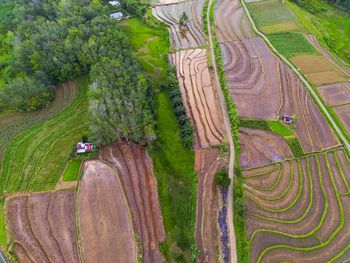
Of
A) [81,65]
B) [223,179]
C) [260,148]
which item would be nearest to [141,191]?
[223,179]

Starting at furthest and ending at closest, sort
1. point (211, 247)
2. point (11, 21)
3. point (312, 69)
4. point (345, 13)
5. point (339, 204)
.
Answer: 1. point (345, 13)
2. point (11, 21)
3. point (312, 69)
4. point (339, 204)
5. point (211, 247)

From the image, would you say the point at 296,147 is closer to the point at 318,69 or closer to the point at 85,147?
the point at 318,69

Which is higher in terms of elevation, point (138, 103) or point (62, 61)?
point (62, 61)

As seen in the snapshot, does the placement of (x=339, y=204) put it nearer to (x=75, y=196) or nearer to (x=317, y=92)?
(x=317, y=92)

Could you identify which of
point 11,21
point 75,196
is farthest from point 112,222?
point 11,21

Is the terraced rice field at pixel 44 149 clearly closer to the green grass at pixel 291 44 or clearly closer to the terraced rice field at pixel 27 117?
the terraced rice field at pixel 27 117

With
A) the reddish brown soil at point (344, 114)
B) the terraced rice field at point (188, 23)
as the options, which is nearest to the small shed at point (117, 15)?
the terraced rice field at point (188, 23)

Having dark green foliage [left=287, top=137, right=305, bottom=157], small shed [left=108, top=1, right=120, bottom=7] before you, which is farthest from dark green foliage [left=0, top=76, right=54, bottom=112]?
dark green foliage [left=287, top=137, right=305, bottom=157]
